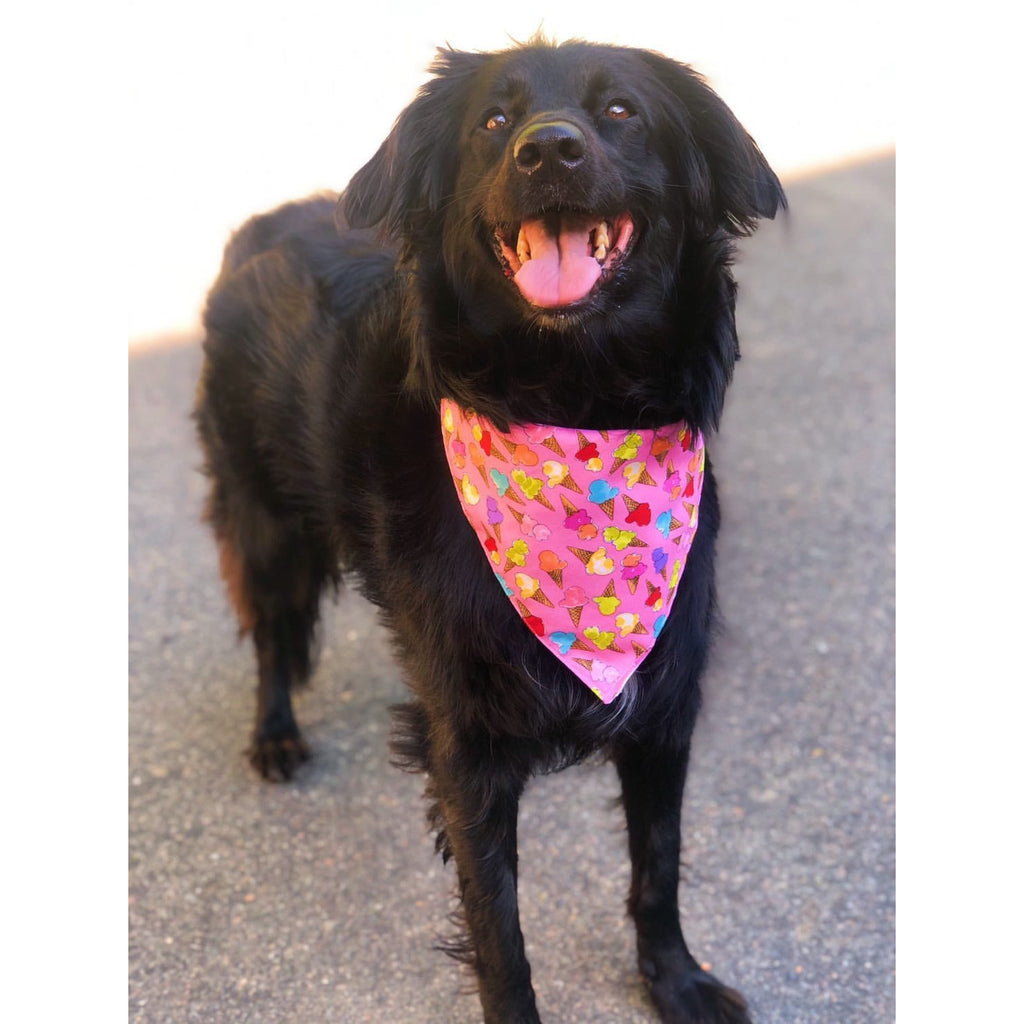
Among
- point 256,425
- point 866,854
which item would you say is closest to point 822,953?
point 866,854

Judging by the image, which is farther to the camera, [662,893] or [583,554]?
[662,893]

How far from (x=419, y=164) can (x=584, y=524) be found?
83cm

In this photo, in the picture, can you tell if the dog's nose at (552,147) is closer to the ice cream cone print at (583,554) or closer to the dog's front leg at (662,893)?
the ice cream cone print at (583,554)

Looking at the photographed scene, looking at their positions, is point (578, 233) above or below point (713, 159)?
below

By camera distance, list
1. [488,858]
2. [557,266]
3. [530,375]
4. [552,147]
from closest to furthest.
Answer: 1. [552,147]
2. [557,266]
3. [530,375]
4. [488,858]

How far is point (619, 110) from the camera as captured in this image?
7.63 ft

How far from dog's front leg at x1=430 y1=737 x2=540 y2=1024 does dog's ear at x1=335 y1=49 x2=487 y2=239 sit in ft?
3.61

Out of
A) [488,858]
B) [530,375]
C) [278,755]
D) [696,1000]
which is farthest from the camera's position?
[278,755]

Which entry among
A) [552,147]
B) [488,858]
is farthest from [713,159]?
[488,858]

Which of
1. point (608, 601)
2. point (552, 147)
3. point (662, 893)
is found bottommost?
point (662, 893)

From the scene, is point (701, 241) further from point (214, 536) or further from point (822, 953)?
point (214, 536)

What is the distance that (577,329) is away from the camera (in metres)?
2.31

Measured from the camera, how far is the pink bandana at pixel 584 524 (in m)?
2.39

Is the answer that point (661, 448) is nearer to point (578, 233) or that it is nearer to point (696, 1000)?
point (578, 233)
